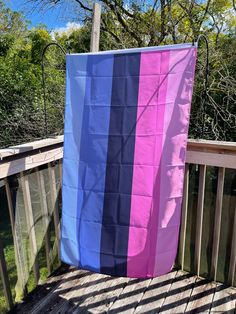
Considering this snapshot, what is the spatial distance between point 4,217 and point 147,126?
0.98 m

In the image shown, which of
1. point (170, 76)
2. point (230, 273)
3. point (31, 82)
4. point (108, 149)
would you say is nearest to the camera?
point (170, 76)

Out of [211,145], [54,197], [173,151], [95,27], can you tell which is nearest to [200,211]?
[211,145]

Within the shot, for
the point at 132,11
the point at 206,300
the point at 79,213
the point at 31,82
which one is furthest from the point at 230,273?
the point at 132,11

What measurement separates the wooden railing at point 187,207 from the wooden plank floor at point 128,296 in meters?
0.09

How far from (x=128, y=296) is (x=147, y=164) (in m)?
0.98

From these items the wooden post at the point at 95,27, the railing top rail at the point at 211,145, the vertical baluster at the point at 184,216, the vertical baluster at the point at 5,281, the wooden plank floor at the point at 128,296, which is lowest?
the wooden plank floor at the point at 128,296

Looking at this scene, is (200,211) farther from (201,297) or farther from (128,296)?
(128,296)

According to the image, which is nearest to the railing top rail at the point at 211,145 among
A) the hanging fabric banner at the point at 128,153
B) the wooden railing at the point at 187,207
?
the wooden railing at the point at 187,207

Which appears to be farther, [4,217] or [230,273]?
[230,273]

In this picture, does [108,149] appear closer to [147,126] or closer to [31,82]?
[147,126]

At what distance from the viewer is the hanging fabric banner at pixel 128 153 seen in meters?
1.38

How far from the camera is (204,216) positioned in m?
1.98

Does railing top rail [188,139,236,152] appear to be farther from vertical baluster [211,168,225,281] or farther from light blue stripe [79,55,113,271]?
light blue stripe [79,55,113,271]

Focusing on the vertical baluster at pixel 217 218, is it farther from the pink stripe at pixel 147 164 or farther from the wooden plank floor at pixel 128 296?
the pink stripe at pixel 147 164
